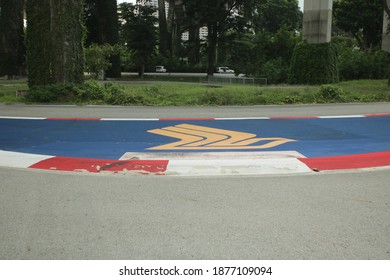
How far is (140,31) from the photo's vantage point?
137 feet

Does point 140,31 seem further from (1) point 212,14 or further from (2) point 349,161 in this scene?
(2) point 349,161

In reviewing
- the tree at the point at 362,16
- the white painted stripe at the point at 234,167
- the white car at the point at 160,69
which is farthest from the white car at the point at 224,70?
the white painted stripe at the point at 234,167

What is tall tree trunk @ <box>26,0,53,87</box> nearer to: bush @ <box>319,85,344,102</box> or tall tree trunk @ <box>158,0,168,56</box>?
bush @ <box>319,85,344,102</box>

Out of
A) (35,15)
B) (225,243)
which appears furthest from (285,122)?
(35,15)

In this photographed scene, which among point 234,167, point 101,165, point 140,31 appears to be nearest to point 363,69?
point 140,31

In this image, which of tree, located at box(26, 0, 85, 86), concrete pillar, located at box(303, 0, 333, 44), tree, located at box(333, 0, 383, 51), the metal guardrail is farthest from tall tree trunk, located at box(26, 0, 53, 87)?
tree, located at box(333, 0, 383, 51)

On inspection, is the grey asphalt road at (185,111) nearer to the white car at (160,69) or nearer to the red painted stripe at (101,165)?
the red painted stripe at (101,165)

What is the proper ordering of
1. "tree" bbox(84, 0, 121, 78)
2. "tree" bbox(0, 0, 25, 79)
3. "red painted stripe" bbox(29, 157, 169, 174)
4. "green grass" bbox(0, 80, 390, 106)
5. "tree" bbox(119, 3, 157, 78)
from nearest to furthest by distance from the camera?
1. "red painted stripe" bbox(29, 157, 169, 174)
2. "green grass" bbox(0, 80, 390, 106)
3. "tree" bbox(0, 0, 25, 79)
4. "tree" bbox(84, 0, 121, 78)
5. "tree" bbox(119, 3, 157, 78)

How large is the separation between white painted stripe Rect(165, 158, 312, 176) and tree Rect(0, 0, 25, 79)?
33944 millimetres

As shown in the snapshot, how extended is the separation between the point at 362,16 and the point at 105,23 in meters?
30.2

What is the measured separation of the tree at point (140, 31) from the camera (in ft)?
137

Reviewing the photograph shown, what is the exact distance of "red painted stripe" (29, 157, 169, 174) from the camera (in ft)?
21.7

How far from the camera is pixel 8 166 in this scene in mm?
6984
